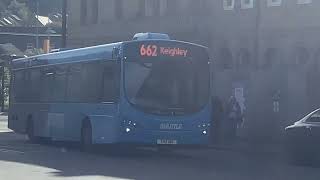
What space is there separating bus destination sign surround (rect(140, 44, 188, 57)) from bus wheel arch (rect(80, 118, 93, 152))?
2504 mm

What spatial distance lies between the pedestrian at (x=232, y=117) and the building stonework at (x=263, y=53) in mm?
1727

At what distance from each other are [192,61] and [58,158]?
4.11 meters

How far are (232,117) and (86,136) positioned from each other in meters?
6.05

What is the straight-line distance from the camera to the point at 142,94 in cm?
1923

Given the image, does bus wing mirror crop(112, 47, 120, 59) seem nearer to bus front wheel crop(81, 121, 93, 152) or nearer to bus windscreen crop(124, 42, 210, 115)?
bus windscreen crop(124, 42, 210, 115)

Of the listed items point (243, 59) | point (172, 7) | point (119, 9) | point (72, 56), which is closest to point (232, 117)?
point (243, 59)

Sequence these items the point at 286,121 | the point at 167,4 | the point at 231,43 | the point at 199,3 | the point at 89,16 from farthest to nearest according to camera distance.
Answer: the point at 89,16, the point at 167,4, the point at 199,3, the point at 231,43, the point at 286,121

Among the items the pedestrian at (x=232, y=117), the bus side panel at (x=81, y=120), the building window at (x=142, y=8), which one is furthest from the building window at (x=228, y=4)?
the bus side panel at (x=81, y=120)

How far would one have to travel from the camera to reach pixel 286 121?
88.4ft

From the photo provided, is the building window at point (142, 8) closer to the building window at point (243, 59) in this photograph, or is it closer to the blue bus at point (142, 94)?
the building window at point (243, 59)

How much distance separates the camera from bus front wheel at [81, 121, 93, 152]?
20450 mm

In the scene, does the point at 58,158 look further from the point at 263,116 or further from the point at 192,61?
the point at 263,116

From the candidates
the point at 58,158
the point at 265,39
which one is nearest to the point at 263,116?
the point at 265,39

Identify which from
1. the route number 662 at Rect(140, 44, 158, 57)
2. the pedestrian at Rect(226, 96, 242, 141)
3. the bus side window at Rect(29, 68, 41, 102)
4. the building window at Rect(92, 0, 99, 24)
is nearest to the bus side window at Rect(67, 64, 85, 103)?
the route number 662 at Rect(140, 44, 158, 57)
